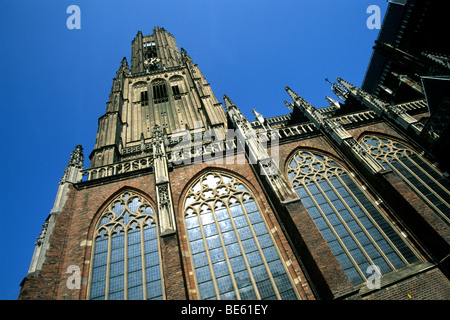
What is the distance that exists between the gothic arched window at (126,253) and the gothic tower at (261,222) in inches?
1.6

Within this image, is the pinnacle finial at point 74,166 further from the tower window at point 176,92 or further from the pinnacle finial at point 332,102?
the pinnacle finial at point 332,102

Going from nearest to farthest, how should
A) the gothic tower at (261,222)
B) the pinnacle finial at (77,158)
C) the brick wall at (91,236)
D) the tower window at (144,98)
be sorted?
the brick wall at (91,236) → the gothic tower at (261,222) → the pinnacle finial at (77,158) → the tower window at (144,98)

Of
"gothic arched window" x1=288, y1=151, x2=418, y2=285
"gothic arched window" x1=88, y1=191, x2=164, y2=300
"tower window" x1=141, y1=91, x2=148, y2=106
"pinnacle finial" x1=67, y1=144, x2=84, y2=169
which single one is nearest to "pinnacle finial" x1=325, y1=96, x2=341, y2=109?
"gothic arched window" x1=288, y1=151, x2=418, y2=285

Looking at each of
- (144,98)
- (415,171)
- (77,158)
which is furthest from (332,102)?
(77,158)

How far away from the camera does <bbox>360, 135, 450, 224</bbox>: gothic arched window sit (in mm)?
11227

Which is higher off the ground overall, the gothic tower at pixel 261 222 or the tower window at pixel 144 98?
the tower window at pixel 144 98

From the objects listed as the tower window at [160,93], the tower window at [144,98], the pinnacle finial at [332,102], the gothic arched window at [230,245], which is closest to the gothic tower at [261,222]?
the gothic arched window at [230,245]

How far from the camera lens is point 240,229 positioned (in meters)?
10.6

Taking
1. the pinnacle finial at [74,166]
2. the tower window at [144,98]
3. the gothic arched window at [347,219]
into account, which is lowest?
the gothic arched window at [347,219]

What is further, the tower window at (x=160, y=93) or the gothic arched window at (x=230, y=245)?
the tower window at (x=160, y=93)

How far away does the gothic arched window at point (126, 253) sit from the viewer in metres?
9.20
